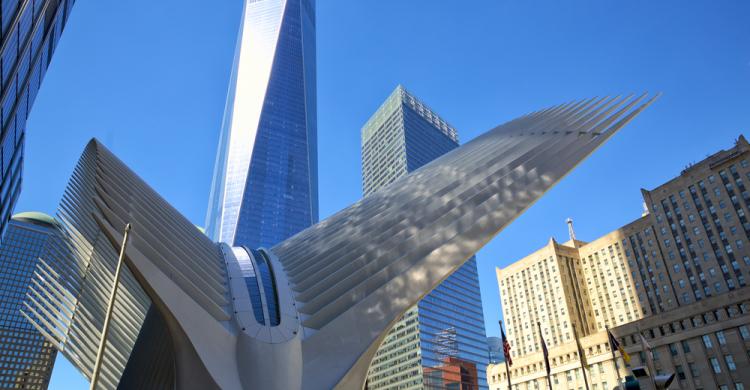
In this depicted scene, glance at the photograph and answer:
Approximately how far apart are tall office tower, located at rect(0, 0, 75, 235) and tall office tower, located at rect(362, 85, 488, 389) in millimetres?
95061

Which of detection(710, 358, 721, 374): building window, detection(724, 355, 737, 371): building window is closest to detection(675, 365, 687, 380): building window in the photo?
detection(710, 358, 721, 374): building window

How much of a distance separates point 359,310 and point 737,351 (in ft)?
187

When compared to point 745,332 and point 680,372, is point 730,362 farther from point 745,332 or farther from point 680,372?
point 680,372

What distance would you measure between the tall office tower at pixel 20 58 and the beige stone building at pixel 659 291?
55.6 metres

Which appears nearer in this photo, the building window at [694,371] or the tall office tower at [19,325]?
the building window at [694,371]

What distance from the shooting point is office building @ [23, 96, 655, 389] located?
62.2ft

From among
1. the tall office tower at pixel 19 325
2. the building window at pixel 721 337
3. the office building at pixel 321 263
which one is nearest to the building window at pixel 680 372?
the building window at pixel 721 337

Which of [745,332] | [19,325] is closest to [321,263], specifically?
[745,332]

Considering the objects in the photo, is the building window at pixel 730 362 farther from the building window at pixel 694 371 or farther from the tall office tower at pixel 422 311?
the tall office tower at pixel 422 311

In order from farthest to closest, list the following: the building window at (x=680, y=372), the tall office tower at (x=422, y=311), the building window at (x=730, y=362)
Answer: the tall office tower at (x=422, y=311)
the building window at (x=680, y=372)
the building window at (x=730, y=362)

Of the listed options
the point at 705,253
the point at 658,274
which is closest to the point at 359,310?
the point at 705,253

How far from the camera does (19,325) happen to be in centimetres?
13250

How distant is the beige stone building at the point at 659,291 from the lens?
61.6 m

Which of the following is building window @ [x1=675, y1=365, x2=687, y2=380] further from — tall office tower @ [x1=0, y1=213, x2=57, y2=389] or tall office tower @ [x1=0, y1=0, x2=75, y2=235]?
tall office tower @ [x1=0, y1=213, x2=57, y2=389]
